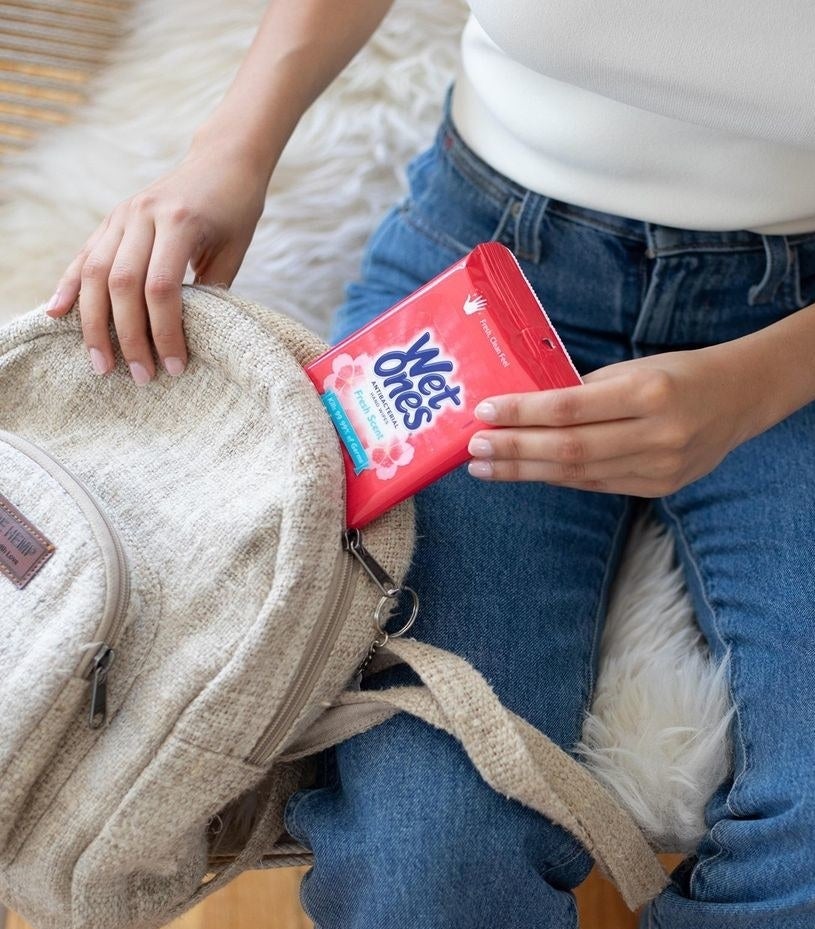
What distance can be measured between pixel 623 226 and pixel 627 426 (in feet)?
0.67

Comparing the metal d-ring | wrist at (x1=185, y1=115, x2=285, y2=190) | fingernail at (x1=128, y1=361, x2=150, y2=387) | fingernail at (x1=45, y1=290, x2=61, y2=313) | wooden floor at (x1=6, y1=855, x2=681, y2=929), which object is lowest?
wooden floor at (x1=6, y1=855, x2=681, y2=929)

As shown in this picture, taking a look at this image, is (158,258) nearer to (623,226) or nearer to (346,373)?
(346,373)

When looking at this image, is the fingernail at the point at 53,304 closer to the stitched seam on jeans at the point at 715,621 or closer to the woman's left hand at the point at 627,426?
the woman's left hand at the point at 627,426

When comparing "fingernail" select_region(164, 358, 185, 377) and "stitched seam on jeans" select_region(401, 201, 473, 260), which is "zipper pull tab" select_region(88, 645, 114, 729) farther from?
"stitched seam on jeans" select_region(401, 201, 473, 260)

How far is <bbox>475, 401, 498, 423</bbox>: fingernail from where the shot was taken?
0.48m

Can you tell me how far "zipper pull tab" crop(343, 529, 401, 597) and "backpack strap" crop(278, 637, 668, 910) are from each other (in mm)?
37

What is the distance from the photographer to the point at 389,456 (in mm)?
518

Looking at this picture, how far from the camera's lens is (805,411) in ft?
2.17

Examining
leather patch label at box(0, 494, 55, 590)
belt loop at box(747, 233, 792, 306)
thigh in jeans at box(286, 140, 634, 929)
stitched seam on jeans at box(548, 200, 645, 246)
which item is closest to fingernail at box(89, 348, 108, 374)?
leather patch label at box(0, 494, 55, 590)

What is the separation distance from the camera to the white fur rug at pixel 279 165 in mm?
802

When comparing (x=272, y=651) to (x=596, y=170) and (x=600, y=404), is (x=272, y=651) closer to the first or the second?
(x=600, y=404)

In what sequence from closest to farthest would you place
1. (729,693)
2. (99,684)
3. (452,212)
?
(99,684)
(729,693)
(452,212)

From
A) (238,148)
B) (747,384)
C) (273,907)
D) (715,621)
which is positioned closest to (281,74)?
(238,148)

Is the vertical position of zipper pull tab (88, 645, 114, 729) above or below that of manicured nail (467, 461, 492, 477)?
below
